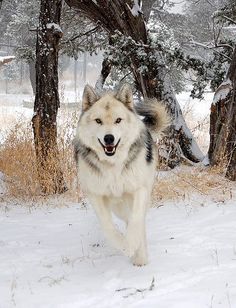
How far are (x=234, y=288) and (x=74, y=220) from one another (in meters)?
3.54

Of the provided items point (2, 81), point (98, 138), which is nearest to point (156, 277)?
point (98, 138)

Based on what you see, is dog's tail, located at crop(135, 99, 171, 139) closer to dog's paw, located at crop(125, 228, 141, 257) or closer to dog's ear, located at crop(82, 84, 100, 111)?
dog's ear, located at crop(82, 84, 100, 111)

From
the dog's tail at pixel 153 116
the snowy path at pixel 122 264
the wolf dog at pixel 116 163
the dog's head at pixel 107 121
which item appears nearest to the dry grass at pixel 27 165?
the snowy path at pixel 122 264

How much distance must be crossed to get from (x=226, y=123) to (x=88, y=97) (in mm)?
3771

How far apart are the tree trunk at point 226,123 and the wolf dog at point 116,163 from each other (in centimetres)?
325

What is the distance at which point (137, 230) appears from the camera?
3.74 metres

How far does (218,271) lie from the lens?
3.42m

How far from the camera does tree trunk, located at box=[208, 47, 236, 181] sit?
7.03m

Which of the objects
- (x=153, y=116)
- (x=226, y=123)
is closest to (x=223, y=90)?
(x=226, y=123)

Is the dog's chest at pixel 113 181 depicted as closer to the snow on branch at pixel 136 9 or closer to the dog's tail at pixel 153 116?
the dog's tail at pixel 153 116

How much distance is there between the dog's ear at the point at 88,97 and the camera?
Answer: 4.07 metres

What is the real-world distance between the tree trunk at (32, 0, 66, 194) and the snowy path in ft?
5.41

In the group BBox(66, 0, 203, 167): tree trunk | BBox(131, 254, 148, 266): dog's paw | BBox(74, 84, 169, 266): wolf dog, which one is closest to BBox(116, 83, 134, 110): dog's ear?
BBox(74, 84, 169, 266): wolf dog

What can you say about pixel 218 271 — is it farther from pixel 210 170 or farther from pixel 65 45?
pixel 65 45
